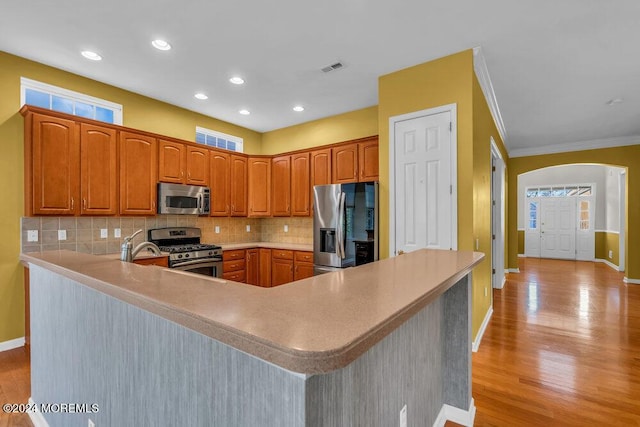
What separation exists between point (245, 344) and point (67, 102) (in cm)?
408

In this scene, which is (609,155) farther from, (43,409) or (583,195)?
(43,409)

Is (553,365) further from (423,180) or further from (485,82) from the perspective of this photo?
(485,82)

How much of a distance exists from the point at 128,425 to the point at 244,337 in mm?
976

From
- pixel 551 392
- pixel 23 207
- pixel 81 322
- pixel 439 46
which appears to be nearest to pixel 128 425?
pixel 81 322

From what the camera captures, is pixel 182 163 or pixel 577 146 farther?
pixel 577 146

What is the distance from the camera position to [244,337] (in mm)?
612

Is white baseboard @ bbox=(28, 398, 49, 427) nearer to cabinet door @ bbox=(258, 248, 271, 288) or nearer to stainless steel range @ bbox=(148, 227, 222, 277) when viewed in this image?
stainless steel range @ bbox=(148, 227, 222, 277)

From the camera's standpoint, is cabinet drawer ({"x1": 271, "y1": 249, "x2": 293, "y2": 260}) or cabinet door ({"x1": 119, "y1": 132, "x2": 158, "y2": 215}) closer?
cabinet door ({"x1": 119, "y1": 132, "x2": 158, "y2": 215})

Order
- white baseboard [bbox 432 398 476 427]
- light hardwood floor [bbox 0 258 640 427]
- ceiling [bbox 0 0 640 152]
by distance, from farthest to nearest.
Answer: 1. ceiling [bbox 0 0 640 152]
2. light hardwood floor [bbox 0 258 640 427]
3. white baseboard [bbox 432 398 476 427]

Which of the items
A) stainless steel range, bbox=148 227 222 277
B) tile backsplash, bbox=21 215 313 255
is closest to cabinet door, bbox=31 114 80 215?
tile backsplash, bbox=21 215 313 255

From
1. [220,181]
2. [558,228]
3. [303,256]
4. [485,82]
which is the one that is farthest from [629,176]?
[220,181]

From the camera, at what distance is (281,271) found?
14.7 ft

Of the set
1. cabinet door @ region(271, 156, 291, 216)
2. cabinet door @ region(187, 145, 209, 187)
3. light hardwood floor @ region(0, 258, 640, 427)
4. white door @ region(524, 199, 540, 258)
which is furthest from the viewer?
white door @ region(524, 199, 540, 258)

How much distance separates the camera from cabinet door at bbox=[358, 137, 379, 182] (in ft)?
12.9
